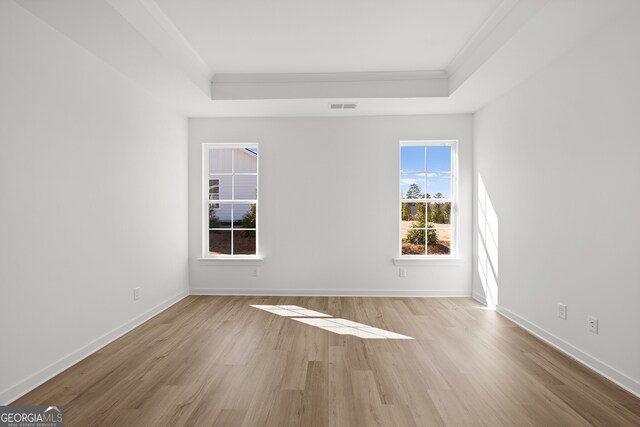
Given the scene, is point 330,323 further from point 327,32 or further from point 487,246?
point 327,32

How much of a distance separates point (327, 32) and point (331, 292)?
11.0ft

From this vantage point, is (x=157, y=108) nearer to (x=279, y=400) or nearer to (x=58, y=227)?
(x=58, y=227)

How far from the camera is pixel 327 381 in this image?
7.70 ft

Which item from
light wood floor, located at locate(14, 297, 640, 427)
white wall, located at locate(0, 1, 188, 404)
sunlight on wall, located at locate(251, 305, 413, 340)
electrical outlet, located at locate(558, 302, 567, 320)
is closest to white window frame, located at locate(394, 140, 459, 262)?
light wood floor, located at locate(14, 297, 640, 427)

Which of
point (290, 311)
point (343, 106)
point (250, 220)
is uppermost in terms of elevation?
point (343, 106)

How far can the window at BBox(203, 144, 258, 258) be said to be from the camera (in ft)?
16.2

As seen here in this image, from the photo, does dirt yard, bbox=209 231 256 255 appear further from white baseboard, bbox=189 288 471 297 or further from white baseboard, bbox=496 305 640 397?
white baseboard, bbox=496 305 640 397

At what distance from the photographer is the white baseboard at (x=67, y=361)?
211 centimetres

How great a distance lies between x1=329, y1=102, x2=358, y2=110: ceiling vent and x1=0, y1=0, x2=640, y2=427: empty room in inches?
3.1

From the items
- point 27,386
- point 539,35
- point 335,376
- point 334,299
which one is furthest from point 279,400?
point 539,35

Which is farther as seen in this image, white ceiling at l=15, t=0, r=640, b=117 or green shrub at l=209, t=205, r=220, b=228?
green shrub at l=209, t=205, r=220, b=228

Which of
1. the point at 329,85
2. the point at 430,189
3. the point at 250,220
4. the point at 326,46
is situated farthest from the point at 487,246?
the point at 250,220

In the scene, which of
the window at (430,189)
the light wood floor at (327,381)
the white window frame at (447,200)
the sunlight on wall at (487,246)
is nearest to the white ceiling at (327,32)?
the white window frame at (447,200)

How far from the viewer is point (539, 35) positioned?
2602 millimetres
